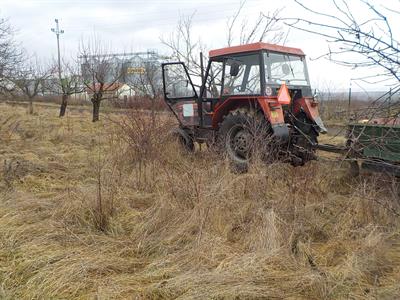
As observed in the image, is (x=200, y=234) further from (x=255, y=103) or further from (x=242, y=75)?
(x=242, y=75)

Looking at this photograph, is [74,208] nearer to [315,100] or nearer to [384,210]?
[384,210]

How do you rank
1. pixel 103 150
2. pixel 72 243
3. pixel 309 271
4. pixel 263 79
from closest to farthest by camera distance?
pixel 309 271, pixel 72 243, pixel 263 79, pixel 103 150

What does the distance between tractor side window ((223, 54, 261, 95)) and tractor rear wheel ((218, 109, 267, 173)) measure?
0.38m

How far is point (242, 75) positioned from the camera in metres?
7.31

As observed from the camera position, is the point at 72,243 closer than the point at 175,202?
Yes

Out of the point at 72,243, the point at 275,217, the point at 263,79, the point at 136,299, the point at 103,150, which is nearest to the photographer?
the point at 136,299

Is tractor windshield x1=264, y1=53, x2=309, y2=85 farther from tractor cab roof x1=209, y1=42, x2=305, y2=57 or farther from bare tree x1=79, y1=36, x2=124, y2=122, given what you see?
bare tree x1=79, y1=36, x2=124, y2=122

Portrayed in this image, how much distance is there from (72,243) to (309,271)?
2.03m

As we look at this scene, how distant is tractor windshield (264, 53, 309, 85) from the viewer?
23.3ft

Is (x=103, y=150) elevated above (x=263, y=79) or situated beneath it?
situated beneath

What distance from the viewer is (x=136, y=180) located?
5.61 meters

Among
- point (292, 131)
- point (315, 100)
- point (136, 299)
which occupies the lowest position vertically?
point (136, 299)

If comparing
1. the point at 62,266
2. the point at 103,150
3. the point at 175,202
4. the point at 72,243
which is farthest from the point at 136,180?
the point at 103,150

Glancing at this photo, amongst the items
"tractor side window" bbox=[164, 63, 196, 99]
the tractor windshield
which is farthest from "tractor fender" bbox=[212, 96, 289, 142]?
"tractor side window" bbox=[164, 63, 196, 99]
